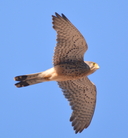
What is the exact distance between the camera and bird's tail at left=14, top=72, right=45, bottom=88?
905 cm

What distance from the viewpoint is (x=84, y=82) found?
9.98m

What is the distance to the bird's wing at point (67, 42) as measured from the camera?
884 centimetres

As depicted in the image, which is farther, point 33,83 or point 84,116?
point 84,116

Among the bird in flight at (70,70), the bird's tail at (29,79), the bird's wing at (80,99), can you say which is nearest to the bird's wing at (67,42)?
the bird in flight at (70,70)

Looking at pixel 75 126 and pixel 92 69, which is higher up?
pixel 92 69

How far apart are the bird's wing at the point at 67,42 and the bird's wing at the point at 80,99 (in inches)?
33.4

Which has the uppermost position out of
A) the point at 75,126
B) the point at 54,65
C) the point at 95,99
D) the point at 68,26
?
the point at 68,26

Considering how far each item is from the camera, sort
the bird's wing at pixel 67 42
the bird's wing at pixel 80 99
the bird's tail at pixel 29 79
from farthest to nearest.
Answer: the bird's wing at pixel 80 99, the bird's tail at pixel 29 79, the bird's wing at pixel 67 42

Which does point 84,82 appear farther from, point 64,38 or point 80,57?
point 64,38

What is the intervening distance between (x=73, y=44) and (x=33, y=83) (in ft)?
4.65

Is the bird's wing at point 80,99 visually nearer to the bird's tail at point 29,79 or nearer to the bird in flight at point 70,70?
the bird in flight at point 70,70

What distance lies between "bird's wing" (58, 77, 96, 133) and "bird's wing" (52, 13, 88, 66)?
0.85 meters

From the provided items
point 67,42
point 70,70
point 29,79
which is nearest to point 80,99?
point 70,70

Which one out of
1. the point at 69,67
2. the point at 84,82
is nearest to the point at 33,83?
the point at 69,67
